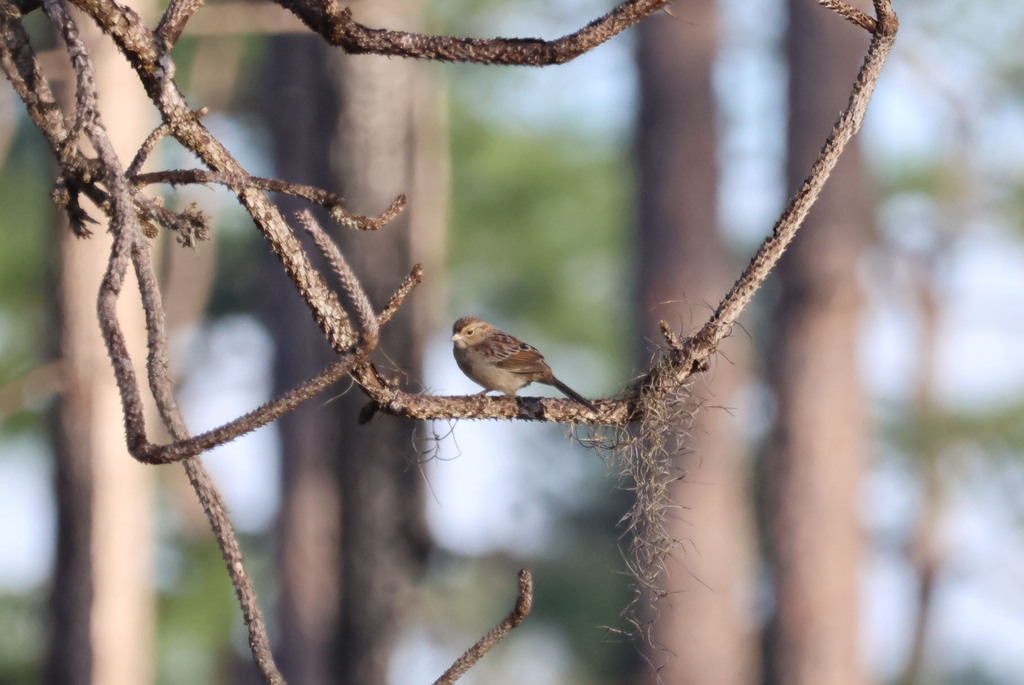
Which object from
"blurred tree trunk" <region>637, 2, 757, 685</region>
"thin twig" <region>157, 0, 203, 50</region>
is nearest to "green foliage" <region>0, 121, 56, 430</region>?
"blurred tree trunk" <region>637, 2, 757, 685</region>

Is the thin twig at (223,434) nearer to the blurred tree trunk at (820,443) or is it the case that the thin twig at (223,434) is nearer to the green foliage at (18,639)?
the blurred tree trunk at (820,443)

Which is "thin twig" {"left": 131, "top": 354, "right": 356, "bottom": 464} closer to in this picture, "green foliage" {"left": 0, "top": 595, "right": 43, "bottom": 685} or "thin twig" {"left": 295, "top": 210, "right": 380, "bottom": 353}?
"thin twig" {"left": 295, "top": 210, "right": 380, "bottom": 353}

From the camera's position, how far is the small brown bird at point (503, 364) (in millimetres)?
4801

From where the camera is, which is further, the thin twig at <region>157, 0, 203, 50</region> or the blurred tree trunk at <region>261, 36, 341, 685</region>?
the blurred tree trunk at <region>261, 36, 341, 685</region>

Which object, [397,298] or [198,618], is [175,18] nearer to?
[397,298]

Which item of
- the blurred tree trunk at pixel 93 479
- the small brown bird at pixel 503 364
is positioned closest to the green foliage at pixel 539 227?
the blurred tree trunk at pixel 93 479

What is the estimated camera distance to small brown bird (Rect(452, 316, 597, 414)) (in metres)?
4.80

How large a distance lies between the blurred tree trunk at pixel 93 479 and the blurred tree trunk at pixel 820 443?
18.9ft

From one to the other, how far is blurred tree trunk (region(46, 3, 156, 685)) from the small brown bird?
3992 millimetres

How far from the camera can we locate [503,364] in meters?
4.84

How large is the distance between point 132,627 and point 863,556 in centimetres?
664

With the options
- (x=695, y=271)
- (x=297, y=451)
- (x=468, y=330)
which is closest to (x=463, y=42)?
(x=468, y=330)

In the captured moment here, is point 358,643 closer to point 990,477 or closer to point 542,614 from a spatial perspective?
point 542,614

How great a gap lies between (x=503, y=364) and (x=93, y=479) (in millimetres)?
4656
